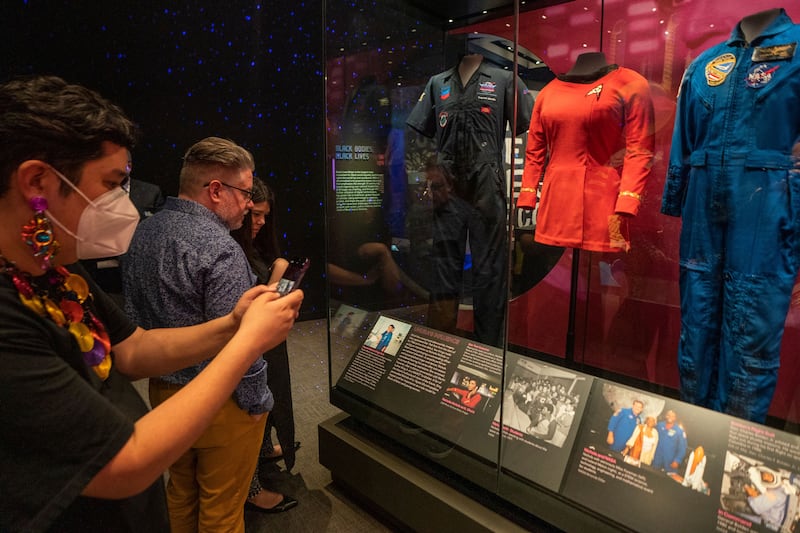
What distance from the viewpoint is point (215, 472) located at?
1.62 metres

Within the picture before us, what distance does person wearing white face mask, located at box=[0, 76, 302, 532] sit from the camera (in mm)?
697

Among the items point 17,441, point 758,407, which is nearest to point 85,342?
point 17,441

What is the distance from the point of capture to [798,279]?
1703 millimetres

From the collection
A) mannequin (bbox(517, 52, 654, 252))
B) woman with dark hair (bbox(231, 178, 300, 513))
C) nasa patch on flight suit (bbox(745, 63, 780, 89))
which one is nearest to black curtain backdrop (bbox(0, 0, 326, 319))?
woman with dark hair (bbox(231, 178, 300, 513))

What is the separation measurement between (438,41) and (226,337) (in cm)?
224

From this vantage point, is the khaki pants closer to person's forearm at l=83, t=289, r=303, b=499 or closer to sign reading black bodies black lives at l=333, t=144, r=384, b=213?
person's forearm at l=83, t=289, r=303, b=499

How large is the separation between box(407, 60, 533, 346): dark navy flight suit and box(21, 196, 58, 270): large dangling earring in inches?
71.8

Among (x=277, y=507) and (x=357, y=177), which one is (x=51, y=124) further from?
(x=357, y=177)

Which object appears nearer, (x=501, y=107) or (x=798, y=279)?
(x=798, y=279)

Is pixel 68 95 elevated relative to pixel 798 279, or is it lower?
elevated

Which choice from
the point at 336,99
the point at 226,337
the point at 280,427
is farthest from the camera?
the point at 336,99

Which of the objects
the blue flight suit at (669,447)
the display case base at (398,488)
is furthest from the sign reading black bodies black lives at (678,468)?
the display case base at (398,488)

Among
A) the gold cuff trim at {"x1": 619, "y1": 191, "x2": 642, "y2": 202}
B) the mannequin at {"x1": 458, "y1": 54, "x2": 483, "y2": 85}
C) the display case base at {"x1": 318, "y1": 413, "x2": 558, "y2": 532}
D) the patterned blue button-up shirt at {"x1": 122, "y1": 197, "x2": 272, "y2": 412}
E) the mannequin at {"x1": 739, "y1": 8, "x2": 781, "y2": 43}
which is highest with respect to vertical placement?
the mannequin at {"x1": 458, "y1": 54, "x2": 483, "y2": 85}

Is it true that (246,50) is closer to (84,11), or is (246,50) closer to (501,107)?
(84,11)
